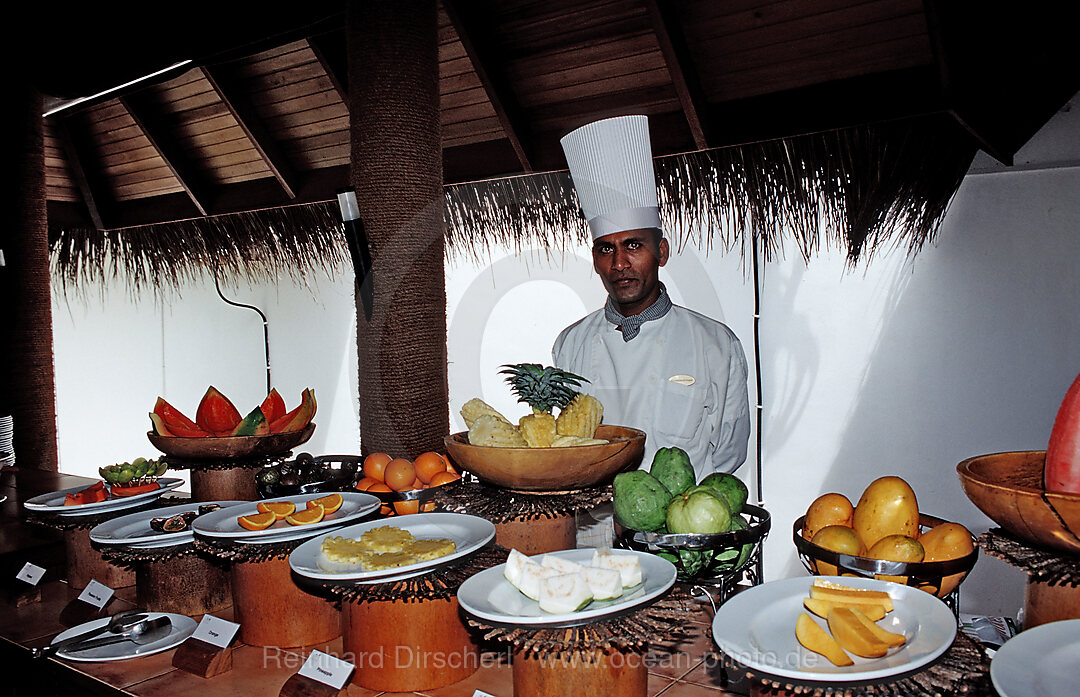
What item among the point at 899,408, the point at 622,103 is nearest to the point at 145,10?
the point at 622,103

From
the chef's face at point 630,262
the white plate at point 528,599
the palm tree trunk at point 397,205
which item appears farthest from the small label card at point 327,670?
the chef's face at point 630,262

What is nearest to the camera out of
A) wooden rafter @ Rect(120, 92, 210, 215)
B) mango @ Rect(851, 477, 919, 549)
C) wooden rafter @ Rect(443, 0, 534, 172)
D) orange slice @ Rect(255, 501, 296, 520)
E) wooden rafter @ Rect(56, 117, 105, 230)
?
mango @ Rect(851, 477, 919, 549)

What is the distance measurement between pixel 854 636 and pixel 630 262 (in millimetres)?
1872

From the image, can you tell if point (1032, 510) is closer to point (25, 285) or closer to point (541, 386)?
point (541, 386)

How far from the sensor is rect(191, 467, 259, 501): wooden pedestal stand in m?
1.99

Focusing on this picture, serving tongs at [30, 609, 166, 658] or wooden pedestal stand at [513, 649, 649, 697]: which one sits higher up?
wooden pedestal stand at [513, 649, 649, 697]

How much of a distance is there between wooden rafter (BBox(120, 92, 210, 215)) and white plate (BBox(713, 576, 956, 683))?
5.10 m

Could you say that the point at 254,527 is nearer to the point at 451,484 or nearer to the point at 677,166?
the point at 451,484

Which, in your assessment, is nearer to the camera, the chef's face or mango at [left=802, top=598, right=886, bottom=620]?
mango at [left=802, top=598, right=886, bottom=620]

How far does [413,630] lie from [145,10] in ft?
10.9

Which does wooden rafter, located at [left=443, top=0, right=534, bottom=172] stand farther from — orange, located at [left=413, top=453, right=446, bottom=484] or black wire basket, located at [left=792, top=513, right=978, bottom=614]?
black wire basket, located at [left=792, top=513, right=978, bottom=614]

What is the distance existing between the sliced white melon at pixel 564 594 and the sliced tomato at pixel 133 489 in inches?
55.0

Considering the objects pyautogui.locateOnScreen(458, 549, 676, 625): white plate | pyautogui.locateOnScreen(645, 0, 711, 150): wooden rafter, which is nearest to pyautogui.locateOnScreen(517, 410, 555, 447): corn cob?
pyautogui.locateOnScreen(458, 549, 676, 625): white plate

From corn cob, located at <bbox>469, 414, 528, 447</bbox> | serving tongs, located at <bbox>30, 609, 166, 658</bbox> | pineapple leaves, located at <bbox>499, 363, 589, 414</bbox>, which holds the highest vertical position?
pineapple leaves, located at <bbox>499, 363, 589, 414</bbox>
